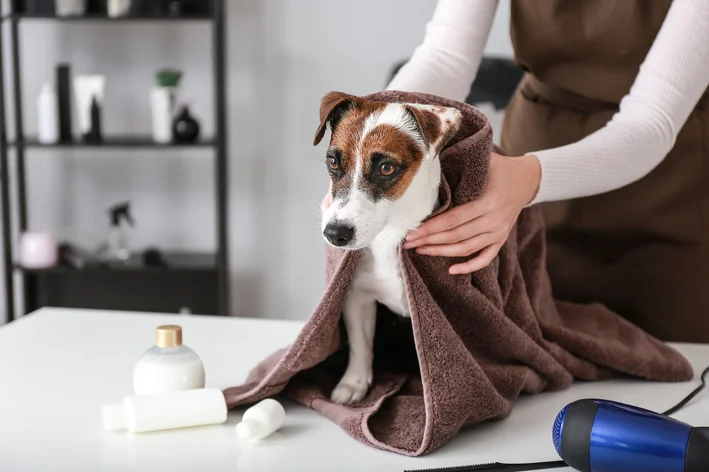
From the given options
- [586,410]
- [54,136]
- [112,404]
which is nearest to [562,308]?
[586,410]

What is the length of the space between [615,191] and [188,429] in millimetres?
834

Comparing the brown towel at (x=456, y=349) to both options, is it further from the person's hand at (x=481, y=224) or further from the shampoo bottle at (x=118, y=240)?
the shampoo bottle at (x=118, y=240)

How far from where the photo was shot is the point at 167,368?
Answer: 925mm

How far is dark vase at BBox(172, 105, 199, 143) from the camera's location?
2.77 meters

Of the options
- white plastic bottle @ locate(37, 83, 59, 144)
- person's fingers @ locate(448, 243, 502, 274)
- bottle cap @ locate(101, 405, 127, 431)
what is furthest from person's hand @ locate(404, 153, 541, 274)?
white plastic bottle @ locate(37, 83, 59, 144)

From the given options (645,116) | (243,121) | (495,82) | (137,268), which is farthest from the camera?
(243,121)

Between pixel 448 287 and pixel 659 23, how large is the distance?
0.67m

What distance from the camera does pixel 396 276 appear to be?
0.91 meters

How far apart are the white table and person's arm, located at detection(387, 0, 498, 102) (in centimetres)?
43

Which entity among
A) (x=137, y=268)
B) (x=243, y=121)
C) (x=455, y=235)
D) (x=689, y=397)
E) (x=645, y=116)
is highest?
Answer: (x=645, y=116)

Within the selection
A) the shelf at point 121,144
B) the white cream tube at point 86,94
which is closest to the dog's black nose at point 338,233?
the shelf at point 121,144

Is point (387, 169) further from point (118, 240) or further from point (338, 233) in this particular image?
point (118, 240)

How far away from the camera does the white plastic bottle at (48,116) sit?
2771 mm

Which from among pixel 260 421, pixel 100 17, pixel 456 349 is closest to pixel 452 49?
pixel 456 349
